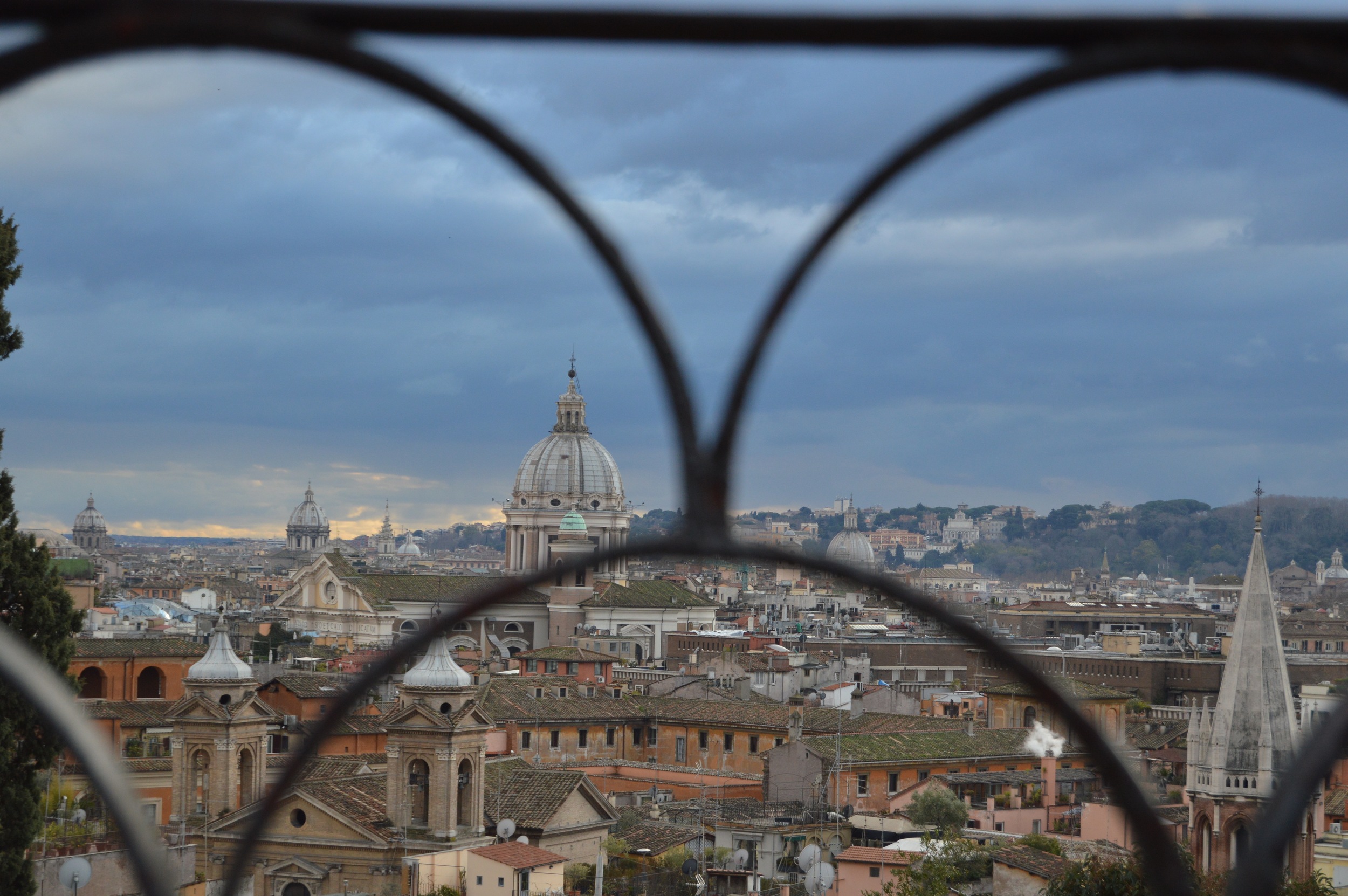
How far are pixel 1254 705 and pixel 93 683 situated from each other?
58.9 feet

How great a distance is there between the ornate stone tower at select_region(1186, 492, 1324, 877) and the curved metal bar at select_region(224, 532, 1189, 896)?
17421 mm

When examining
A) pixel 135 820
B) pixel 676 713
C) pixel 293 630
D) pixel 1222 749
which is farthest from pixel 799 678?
pixel 135 820

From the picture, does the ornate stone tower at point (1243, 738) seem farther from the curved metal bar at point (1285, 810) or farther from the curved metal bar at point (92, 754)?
the curved metal bar at point (92, 754)

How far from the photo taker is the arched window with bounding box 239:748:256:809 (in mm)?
16672

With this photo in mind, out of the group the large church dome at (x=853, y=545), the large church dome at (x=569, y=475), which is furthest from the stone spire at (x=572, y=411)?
the large church dome at (x=853, y=545)

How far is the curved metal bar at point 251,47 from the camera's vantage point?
1.13 m

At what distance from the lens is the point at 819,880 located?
14.7m

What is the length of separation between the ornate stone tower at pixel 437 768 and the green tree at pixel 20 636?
7570 mm

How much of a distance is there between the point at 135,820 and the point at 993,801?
20355mm

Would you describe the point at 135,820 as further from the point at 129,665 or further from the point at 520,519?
the point at 520,519

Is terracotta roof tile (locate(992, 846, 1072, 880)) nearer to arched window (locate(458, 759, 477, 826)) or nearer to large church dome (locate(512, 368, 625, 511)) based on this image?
arched window (locate(458, 759, 477, 826))

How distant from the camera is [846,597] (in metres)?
75.4

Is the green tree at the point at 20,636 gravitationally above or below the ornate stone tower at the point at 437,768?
above

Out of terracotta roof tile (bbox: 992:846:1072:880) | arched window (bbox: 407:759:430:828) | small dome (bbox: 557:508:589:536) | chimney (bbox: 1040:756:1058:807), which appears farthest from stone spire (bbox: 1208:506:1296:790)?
small dome (bbox: 557:508:589:536)
